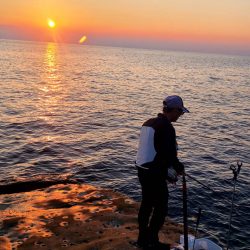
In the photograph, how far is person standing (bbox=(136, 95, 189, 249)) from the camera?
21.2ft

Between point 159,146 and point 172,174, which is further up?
point 159,146

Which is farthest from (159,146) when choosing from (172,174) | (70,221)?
(70,221)

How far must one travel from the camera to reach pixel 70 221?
9.32 meters

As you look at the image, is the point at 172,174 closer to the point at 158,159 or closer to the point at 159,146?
the point at 158,159

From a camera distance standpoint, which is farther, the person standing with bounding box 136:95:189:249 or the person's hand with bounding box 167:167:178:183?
the person's hand with bounding box 167:167:178:183

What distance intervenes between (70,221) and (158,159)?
13.5ft

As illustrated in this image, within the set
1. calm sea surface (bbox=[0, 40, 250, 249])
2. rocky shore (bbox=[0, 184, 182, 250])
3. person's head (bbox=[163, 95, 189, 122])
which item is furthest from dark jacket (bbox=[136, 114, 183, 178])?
calm sea surface (bbox=[0, 40, 250, 249])

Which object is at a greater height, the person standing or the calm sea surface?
the person standing

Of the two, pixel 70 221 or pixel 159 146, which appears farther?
pixel 70 221

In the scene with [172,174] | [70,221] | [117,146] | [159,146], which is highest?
[159,146]

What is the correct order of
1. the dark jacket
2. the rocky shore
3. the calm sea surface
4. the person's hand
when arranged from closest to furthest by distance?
the dark jacket, the person's hand, the rocky shore, the calm sea surface

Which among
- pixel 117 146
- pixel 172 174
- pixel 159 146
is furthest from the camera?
pixel 117 146

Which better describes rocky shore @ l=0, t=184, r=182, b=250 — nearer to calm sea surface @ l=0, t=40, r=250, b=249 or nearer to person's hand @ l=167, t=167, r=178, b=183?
calm sea surface @ l=0, t=40, r=250, b=249

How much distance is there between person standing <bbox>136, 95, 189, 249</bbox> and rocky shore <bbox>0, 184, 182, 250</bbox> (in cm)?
149
